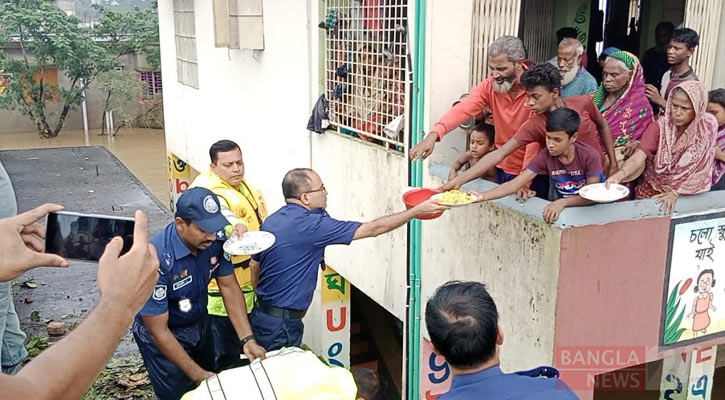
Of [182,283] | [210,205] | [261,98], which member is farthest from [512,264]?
[261,98]

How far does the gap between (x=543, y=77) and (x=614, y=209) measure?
2.65 feet

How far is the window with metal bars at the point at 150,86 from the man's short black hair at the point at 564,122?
82.2 feet

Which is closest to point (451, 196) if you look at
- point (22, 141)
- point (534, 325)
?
point (534, 325)

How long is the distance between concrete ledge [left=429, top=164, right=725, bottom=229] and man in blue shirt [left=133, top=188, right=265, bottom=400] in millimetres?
1624

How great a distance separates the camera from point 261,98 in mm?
8141

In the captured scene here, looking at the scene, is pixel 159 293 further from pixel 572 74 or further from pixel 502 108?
pixel 572 74

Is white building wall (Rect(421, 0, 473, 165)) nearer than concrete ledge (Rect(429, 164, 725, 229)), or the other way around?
concrete ledge (Rect(429, 164, 725, 229))

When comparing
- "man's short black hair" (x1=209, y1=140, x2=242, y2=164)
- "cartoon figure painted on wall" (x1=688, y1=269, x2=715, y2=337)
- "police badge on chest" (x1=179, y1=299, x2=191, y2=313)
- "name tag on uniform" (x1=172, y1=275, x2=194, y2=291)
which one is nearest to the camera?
"name tag on uniform" (x1=172, y1=275, x2=194, y2=291)

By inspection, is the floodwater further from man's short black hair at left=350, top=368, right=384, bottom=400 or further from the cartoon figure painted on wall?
man's short black hair at left=350, top=368, right=384, bottom=400

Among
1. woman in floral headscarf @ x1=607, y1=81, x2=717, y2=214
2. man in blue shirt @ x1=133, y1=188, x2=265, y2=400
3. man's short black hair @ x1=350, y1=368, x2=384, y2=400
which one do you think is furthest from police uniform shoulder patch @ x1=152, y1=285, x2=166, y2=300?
woman in floral headscarf @ x1=607, y1=81, x2=717, y2=214

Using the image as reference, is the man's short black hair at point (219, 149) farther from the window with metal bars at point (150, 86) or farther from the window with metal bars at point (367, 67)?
the window with metal bars at point (150, 86)

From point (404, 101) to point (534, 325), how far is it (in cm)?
210

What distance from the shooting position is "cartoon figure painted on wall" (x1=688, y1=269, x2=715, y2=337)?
401 centimetres

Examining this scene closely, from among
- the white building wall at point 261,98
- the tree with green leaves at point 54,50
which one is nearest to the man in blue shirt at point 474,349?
the white building wall at point 261,98
